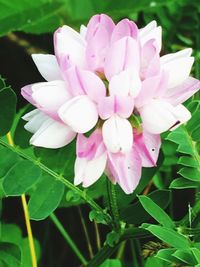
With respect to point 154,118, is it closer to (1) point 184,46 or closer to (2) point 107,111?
(2) point 107,111

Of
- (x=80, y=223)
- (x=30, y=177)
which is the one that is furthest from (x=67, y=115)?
(x=80, y=223)

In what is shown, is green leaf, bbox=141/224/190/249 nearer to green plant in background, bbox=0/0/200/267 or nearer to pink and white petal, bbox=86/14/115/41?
green plant in background, bbox=0/0/200/267

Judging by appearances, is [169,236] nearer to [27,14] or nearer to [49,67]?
[49,67]

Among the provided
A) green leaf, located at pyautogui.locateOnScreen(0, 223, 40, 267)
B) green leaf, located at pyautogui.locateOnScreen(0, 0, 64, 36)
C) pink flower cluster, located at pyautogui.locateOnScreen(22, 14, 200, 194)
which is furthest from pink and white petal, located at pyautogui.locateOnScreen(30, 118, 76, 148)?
green leaf, located at pyautogui.locateOnScreen(0, 0, 64, 36)

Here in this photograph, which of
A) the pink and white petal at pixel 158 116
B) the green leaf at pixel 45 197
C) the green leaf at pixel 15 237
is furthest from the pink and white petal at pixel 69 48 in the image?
the green leaf at pixel 15 237

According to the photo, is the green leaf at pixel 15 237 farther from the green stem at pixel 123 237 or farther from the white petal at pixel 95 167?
the white petal at pixel 95 167

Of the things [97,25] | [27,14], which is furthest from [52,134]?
[27,14]
